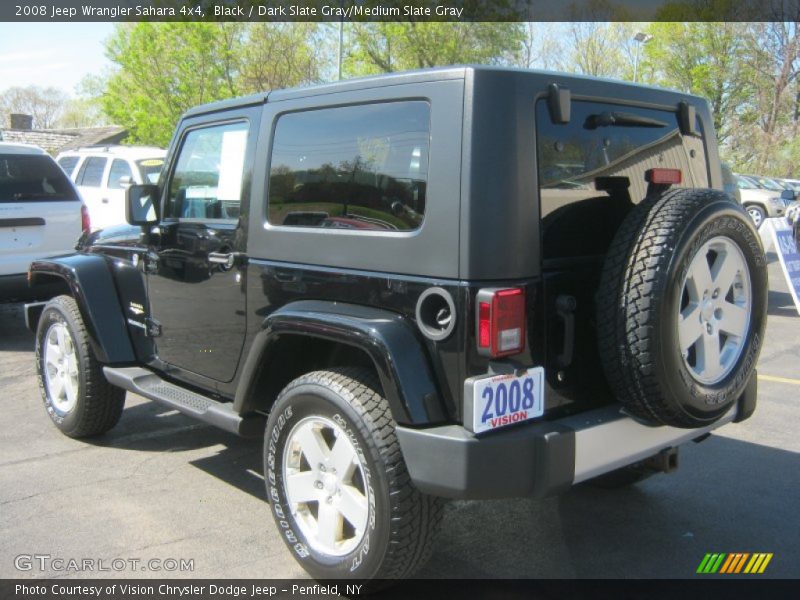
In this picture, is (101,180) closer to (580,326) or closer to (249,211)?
(249,211)

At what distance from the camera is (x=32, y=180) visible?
764 cm

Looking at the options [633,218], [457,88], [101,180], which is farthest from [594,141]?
[101,180]

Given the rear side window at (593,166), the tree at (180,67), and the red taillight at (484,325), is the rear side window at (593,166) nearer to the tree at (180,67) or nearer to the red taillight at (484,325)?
the red taillight at (484,325)

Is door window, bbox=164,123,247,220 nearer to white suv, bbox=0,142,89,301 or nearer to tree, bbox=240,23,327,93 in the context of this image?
white suv, bbox=0,142,89,301

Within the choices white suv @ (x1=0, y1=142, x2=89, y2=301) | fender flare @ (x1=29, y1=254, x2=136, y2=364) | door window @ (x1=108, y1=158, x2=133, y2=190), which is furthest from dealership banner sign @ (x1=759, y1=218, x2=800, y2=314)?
door window @ (x1=108, y1=158, x2=133, y2=190)

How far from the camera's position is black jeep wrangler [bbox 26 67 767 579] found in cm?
268

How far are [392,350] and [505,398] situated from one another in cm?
42

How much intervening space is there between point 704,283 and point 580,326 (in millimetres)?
476

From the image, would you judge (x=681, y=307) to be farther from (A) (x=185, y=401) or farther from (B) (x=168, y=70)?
(B) (x=168, y=70)

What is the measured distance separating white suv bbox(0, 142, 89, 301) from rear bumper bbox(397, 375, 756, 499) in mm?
5714

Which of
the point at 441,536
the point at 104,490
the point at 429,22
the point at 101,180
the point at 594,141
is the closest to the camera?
the point at 594,141

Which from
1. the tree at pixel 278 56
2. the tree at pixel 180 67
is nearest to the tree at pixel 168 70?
the tree at pixel 180 67

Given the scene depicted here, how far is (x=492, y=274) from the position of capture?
269 cm

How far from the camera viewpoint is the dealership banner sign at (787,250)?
9023 mm
